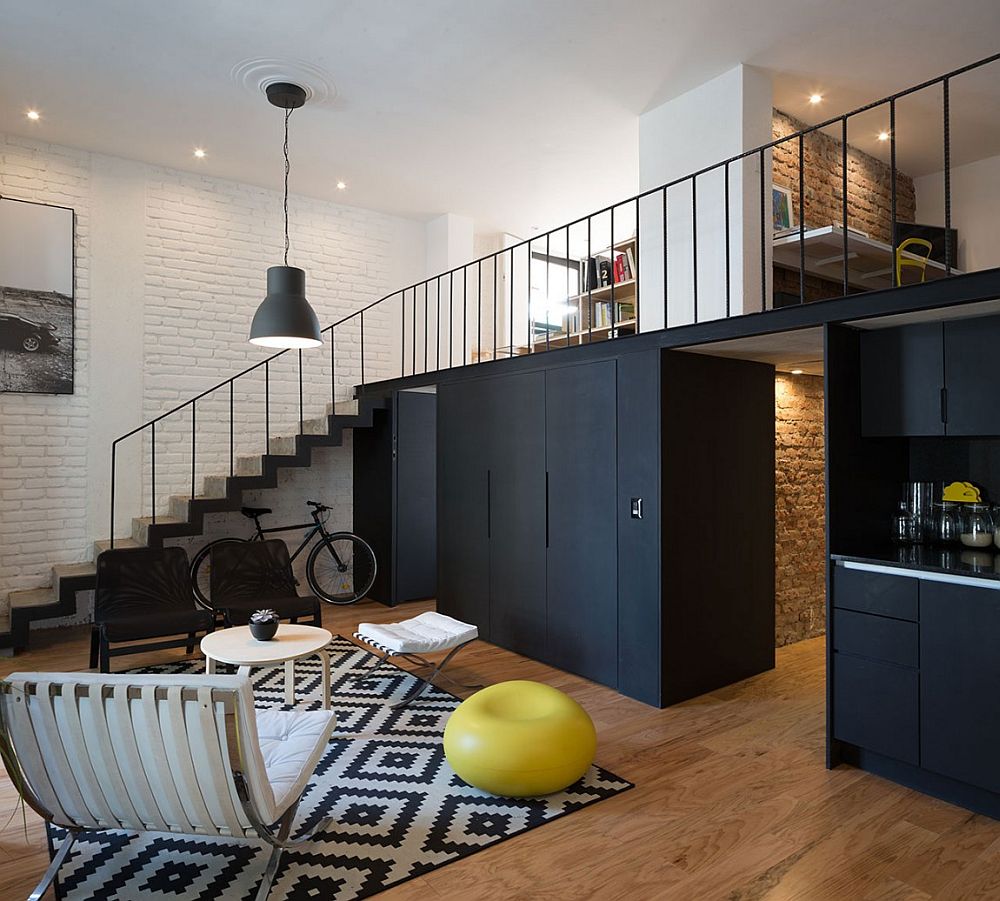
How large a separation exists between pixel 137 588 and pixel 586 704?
11.0ft

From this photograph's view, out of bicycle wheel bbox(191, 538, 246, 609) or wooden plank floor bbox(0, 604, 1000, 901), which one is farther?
bicycle wheel bbox(191, 538, 246, 609)

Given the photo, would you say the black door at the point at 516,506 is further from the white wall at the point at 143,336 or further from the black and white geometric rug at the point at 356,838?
the white wall at the point at 143,336

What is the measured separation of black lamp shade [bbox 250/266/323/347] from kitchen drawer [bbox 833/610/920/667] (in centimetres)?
344

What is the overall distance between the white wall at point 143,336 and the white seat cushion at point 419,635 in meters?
2.93

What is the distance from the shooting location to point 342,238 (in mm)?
7480

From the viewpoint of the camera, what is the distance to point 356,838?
284 centimetres

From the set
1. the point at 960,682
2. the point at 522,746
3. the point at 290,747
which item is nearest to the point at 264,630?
the point at 290,747

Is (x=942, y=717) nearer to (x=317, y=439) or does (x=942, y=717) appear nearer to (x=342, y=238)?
(x=317, y=439)

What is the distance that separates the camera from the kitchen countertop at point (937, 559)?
303cm

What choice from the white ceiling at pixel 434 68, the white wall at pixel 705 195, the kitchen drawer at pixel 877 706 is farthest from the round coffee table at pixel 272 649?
the white ceiling at pixel 434 68

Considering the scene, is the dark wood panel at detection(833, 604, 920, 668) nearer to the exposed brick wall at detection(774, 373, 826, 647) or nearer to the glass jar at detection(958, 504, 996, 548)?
the glass jar at detection(958, 504, 996, 548)

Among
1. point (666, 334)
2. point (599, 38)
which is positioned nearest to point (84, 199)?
point (599, 38)

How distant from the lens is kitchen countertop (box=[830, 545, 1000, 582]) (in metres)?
3.03

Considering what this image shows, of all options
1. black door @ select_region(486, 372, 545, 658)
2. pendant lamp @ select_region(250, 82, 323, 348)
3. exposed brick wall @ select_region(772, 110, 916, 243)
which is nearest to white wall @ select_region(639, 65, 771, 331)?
exposed brick wall @ select_region(772, 110, 916, 243)
